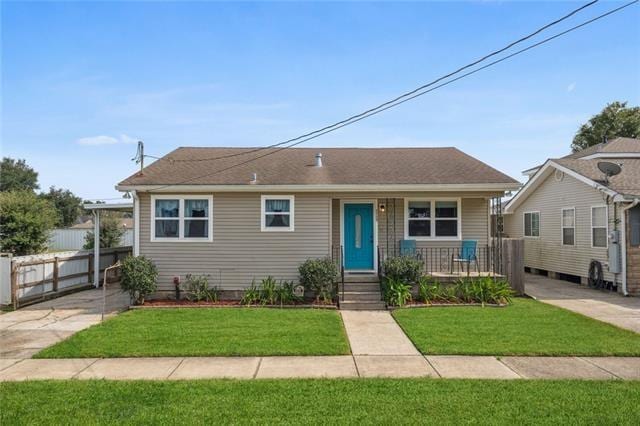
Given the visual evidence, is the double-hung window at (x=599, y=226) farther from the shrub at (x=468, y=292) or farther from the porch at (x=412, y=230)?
the shrub at (x=468, y=292)

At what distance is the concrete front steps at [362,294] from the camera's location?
1046 cm

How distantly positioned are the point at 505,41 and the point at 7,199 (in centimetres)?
1600

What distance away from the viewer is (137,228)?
11.3 meters

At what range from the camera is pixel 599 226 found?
1313 centimetres

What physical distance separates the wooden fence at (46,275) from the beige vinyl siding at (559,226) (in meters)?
15.9

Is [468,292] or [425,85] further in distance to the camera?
[468,292]

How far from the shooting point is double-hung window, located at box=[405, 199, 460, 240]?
12273mm

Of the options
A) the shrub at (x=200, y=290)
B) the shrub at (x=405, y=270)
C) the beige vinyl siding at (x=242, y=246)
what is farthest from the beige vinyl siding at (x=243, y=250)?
the shrub at (x=405, y=270)

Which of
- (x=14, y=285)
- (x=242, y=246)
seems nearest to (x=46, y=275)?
(x=14, y=285)

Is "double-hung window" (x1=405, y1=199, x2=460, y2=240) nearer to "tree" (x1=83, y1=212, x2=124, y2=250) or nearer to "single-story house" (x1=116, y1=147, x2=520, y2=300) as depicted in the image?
"single-story house" (x1=116, y1=147, x2=520, y2=300)

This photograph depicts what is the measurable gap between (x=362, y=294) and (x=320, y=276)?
129 centimetres

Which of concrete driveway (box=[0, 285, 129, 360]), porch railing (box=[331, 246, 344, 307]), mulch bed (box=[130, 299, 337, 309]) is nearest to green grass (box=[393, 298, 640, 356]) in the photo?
porch railing (box=[331, 246, 344, 307])

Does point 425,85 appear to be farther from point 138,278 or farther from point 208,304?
point 138,278

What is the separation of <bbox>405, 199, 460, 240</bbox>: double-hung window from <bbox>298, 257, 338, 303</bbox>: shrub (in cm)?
287
